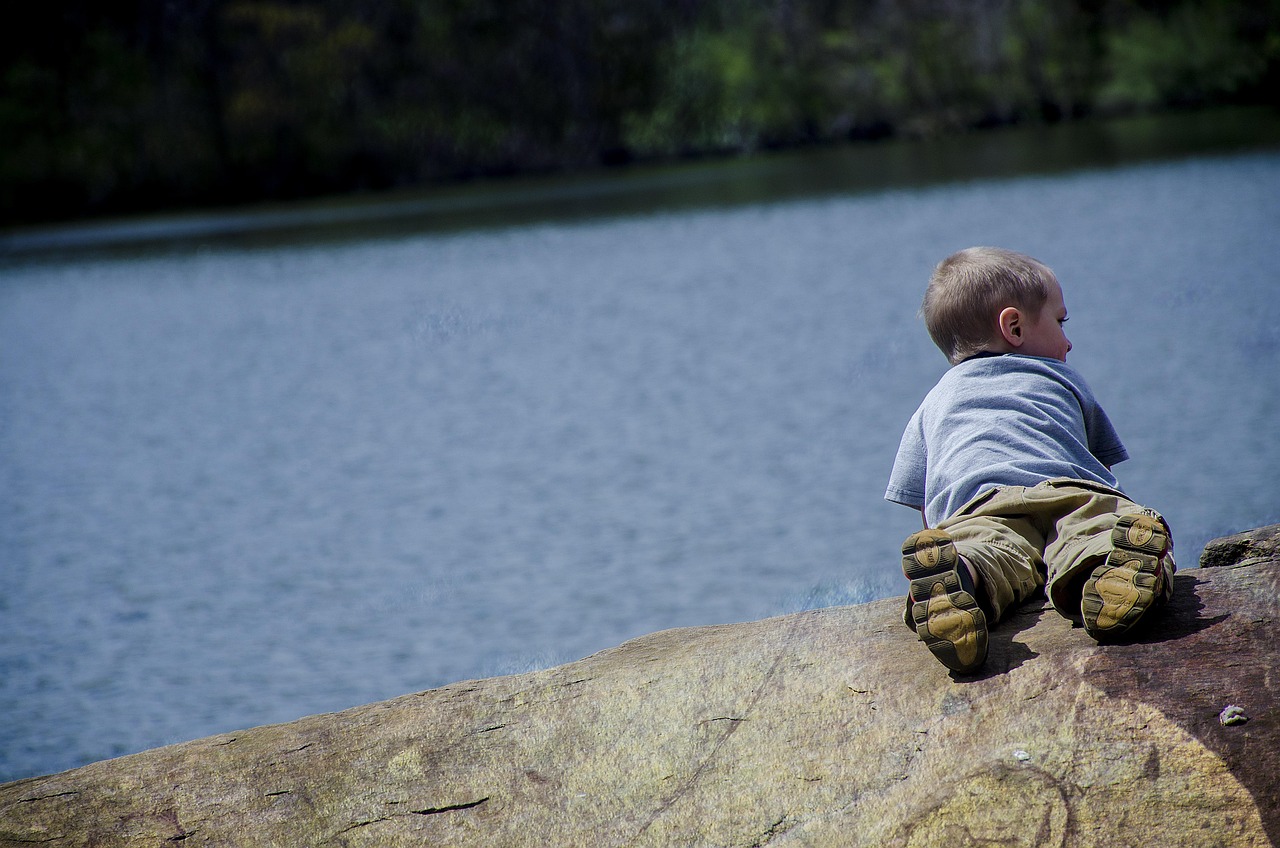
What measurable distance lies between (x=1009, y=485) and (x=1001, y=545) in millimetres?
165

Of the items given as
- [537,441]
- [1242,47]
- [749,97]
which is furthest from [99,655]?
[749,97]

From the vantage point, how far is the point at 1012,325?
2.28m

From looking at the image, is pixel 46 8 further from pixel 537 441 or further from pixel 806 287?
pixel 537 441

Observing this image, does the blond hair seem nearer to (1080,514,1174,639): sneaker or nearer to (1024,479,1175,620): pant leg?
(1024,479,1175,620): pant leg

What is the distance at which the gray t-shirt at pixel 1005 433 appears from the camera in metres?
2.12

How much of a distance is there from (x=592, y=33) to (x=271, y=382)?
30.2 meters

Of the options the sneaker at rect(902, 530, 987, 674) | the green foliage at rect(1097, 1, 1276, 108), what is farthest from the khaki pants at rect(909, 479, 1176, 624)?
the green foliage at rect(1097, 1, 1276, 108)

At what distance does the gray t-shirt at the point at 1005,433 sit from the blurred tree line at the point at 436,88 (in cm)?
2809

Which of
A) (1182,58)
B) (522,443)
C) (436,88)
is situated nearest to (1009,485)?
(522,443)

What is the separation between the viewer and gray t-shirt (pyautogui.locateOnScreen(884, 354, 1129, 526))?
212cm

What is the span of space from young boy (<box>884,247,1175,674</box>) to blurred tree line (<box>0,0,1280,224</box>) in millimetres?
28064

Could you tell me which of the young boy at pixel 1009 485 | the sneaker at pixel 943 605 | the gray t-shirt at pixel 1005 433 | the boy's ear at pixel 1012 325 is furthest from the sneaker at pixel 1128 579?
the boy's ear at pixel 1012 325

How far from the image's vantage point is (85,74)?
33.4 metres

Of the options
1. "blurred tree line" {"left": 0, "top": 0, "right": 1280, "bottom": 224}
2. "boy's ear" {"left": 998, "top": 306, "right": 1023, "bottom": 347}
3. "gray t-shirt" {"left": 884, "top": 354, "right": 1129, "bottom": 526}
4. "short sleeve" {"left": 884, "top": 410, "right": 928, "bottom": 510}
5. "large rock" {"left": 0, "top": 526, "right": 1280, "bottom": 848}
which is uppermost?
"boy's ear" {"left": 998, "top": 306, "right": 1023, "bottom": 347}
